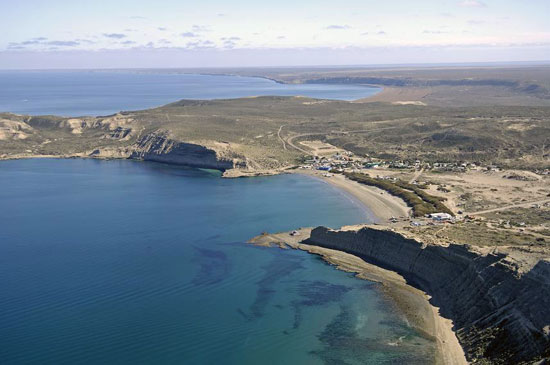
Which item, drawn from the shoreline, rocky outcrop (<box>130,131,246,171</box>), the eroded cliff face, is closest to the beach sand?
the shoreline

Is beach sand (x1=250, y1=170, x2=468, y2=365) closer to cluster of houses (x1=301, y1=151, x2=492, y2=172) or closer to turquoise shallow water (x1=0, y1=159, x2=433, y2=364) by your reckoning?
turquoise shallow water (x1=0, y1=159, x2=433, y2=364)

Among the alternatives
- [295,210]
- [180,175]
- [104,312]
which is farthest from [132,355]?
[180,175]

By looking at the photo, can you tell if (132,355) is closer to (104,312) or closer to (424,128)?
(104,312)

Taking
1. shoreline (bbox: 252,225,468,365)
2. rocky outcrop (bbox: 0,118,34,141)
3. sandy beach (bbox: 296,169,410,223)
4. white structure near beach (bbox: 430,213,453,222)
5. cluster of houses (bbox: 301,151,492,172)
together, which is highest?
rocky outcrop (bbox: 0,118,34,141)

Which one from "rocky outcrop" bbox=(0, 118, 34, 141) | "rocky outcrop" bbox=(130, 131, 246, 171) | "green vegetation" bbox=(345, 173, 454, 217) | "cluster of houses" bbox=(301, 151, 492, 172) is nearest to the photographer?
"green vegetation" bbox=(345, 173, 454, 217)

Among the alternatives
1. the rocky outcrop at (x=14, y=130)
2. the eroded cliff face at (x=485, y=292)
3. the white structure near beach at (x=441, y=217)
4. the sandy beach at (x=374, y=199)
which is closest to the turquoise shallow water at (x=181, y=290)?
the sandy beach at (x=374, y=199)

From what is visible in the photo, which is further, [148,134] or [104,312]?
[148,134]

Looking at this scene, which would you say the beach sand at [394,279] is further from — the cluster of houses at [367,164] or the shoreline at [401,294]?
the cluster of houses at [367,164]
